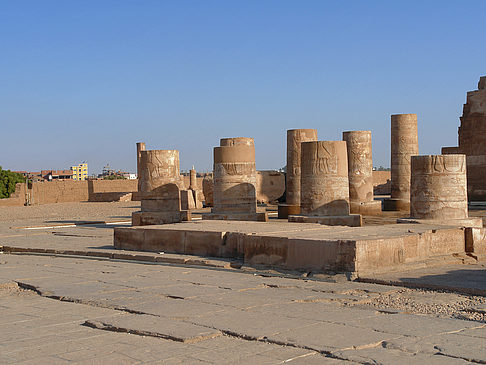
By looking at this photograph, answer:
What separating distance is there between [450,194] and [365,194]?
7.82 m

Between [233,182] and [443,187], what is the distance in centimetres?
573

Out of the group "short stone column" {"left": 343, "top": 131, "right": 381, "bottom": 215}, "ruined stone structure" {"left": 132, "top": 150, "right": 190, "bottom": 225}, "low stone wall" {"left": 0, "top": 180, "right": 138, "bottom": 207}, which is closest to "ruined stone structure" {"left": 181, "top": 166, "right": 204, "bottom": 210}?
"short stone column" {"left": 343, "top": 131, "right": 381, "bottom": 215}

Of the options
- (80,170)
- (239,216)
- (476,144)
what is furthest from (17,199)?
(80,170)

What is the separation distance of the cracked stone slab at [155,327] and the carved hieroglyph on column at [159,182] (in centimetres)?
1066

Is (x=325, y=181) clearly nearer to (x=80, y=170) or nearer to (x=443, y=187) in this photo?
(x=443, y=187)

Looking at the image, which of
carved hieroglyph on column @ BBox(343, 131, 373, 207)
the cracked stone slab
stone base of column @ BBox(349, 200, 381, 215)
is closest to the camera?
the cracked stone slab

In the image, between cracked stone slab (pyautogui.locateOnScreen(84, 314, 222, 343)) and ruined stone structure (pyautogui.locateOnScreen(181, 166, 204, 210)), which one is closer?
cracked stone slab (pyautogui.locateOnScreen(84, 314, 222, 343))

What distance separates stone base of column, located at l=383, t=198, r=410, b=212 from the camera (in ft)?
69.4

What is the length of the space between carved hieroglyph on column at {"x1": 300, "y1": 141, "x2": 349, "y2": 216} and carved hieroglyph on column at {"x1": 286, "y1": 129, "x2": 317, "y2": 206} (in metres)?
4.66

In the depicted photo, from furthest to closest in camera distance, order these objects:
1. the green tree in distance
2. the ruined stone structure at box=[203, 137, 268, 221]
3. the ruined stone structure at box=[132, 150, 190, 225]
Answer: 1. the green tree in distance
2. the ruined stone structure at box=[132, 150, 190, 225]
3. the ruined stone structure at box=[203, 137, 268, 221]

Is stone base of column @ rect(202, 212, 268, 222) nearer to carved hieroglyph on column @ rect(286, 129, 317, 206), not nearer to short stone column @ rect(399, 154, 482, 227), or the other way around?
carved hieroglyph on column @ rect(286, 129, 317, 206)

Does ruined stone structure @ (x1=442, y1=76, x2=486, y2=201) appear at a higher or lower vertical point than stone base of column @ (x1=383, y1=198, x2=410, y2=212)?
higher

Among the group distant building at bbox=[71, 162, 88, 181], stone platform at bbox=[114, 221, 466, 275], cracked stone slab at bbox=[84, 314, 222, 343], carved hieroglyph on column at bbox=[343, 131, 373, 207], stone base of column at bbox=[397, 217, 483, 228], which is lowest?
cracked stone slab at bbox=[84, 314, 222, 343]

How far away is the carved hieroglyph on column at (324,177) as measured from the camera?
14141 millimetres
